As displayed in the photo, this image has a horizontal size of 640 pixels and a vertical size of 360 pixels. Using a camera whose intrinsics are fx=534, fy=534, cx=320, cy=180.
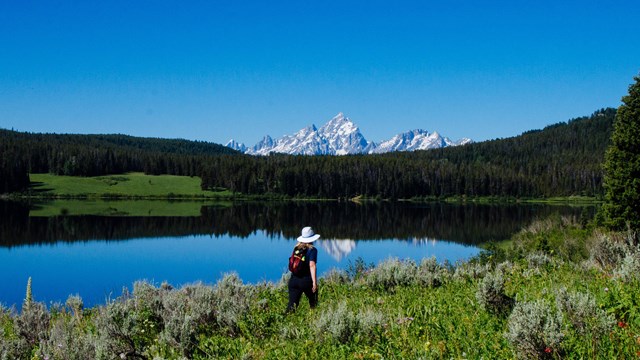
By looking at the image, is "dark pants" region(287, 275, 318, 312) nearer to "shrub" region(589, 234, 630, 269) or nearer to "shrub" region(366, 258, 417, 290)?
"shrub" region(366, 258, 417, 290)

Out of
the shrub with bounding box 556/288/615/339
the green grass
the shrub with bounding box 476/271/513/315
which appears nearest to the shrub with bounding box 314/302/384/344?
the shrub with bounding box 476/271/513/315

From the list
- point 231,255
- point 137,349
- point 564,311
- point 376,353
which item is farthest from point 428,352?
point 231,255

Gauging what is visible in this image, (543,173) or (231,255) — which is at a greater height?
(543,173)

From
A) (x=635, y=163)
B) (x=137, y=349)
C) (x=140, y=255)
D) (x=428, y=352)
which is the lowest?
(x=140, y=255)

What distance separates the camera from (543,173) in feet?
656

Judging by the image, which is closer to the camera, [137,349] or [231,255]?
[137,349]

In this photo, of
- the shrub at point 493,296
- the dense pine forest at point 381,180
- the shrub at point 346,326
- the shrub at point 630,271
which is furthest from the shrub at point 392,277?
the dense pine forest at point 381,180

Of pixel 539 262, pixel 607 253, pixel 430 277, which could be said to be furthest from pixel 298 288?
pixel 607 253

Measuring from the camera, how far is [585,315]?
275 inches

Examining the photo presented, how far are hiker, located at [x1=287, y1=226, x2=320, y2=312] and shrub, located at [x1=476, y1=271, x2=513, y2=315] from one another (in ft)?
13.3

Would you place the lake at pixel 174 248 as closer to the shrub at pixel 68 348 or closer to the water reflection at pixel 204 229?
the water reflection at pixel 204 229

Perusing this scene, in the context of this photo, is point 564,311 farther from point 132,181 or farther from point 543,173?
point 543,173

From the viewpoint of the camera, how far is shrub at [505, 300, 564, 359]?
19.9 ft

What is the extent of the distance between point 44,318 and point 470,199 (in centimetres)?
17732
